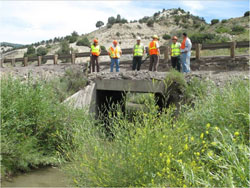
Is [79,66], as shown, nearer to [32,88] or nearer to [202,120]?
[32,88]

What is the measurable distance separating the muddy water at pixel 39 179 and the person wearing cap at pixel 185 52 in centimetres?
653

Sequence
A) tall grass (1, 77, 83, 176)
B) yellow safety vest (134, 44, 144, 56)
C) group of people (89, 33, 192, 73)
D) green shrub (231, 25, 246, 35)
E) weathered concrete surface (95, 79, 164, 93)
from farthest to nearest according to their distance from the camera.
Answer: green shrub (231, 25, 246, 35)
yellow safety vest (134, 44, 144, 56)
group of people (89, 33, 192, 73)
weathered concrete surface (95, 79, 164, 93)
tall grass (1, 77, 83, 176)

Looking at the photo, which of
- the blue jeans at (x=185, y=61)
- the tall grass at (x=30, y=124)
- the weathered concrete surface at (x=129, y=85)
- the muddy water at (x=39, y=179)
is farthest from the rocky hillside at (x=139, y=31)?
the muddy water at (x=39, y=179)

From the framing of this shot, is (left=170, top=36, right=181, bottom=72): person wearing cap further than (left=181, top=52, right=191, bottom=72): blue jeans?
Yes

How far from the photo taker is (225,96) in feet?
27.2

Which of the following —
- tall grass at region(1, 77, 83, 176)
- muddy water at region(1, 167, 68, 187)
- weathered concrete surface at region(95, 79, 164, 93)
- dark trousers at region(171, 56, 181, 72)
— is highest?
dark trousers at region(171, 56, 181, 72)

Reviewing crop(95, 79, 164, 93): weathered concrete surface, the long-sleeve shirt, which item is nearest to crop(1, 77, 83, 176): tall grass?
crop(95, 79, 164, 93): weathered concrete surface

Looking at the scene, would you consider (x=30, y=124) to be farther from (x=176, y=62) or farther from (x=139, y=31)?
(x=139, y=31)

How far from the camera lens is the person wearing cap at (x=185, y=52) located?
517 inches

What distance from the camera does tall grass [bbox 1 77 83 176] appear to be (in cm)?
1066

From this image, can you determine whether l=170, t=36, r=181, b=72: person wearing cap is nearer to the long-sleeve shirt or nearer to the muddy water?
the long-sleeve shirt

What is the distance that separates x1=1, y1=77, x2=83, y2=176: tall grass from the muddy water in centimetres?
29

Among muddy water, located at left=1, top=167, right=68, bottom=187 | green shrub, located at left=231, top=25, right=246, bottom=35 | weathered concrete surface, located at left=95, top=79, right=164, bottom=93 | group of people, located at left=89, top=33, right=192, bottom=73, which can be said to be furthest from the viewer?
green shrub, located at left=231, top=25, right=246, bottom=35

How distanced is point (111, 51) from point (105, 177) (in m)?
9.70
